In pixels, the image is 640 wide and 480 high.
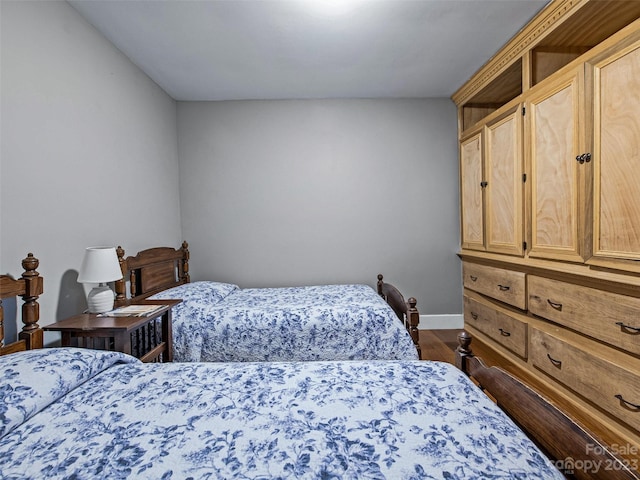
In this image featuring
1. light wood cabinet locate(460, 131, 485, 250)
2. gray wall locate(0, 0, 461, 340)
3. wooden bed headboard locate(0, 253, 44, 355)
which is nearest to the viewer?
wooden bed headboard locate(0, 253, 44, 355)

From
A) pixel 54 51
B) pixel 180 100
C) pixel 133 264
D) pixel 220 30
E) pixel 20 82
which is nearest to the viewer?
pixel 20 82

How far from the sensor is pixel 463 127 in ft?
11.2

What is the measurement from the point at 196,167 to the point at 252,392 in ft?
9.51

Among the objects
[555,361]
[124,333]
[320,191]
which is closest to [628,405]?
[555,361]

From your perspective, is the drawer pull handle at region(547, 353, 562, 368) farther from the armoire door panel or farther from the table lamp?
the table lamp

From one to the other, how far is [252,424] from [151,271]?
2151 millimetres

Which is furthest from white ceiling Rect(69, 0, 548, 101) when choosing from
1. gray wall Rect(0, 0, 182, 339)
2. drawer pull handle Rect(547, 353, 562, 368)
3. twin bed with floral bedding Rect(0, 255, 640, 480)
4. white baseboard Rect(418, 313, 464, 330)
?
white baseboard Rect(418, 313, 464, 330)

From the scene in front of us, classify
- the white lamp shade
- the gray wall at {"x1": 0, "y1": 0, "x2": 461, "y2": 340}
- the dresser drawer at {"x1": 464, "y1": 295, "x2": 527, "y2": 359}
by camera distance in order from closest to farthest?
the white lamp shade → the dresser drawer at {"x1": 464, "y1": 295, "x2": 527, "y2": 359} → the gray wall at {"x1": 0, "y1": 0, "x2": 461, "y2": 340}

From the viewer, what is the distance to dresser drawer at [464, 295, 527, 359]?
2453mm

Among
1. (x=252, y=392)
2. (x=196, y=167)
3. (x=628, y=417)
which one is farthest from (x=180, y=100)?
(x=628, y=417)

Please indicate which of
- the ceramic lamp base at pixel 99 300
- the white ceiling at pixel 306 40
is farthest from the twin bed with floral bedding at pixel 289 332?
the white ceiling at pixel 306 40

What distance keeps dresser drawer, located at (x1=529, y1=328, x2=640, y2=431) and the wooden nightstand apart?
247cm

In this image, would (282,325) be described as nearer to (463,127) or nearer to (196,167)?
(196,167)

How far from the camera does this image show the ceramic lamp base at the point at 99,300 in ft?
5.95
